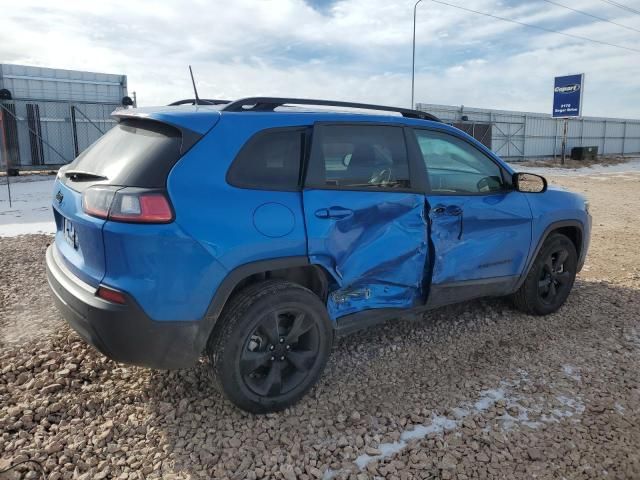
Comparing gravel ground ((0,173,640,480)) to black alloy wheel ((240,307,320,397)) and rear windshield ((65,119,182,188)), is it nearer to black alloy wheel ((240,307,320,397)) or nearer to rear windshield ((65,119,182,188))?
black alloy wheel ((240,307,320,397))

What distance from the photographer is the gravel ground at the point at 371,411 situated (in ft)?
8.30

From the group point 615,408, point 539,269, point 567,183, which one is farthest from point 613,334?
point 567,183

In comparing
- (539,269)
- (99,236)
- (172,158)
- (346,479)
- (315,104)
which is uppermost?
(315,104)

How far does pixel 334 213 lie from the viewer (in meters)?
2.99

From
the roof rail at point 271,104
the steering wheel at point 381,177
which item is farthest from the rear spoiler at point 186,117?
the steering wheel at point 381,177

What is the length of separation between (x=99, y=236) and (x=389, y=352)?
2.25 m

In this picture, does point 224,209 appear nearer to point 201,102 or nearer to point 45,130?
point 201,102

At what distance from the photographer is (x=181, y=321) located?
2.54 metres

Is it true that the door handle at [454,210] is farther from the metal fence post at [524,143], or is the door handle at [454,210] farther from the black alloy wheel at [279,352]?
the metal fence post at [524,143]

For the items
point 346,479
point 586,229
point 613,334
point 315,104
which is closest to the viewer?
point 346,479

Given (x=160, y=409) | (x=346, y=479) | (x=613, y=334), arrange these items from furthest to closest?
(x=613, y=334)
(x=160, y=409)
(x=346, y=479)

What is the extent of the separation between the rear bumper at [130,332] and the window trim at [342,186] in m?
1.07

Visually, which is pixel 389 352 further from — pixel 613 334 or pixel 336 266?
pixel 613 334

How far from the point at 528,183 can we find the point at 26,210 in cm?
885
